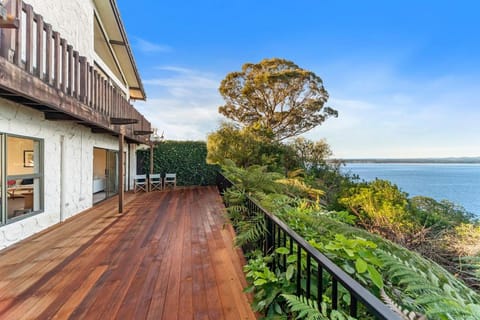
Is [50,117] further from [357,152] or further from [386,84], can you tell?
[357,152]

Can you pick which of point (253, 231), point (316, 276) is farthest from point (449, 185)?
point (316, 276)

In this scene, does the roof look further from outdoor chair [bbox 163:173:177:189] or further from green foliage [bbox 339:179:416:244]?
green foliage [bbox 339:179:416:244]

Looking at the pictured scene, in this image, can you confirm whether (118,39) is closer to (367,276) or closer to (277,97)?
(277,97)

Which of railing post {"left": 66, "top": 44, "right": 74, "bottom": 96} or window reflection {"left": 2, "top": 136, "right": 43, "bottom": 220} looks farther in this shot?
railing post {"left": 66, "top": 44, "right": 74, "bottom": 96}

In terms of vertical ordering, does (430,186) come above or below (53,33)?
below

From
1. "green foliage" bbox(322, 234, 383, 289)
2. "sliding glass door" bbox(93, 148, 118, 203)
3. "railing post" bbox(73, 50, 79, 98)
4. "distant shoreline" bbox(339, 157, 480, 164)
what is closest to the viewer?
"green foliage" bbox(322, 234, 383, 289)

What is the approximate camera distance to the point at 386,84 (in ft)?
30.3

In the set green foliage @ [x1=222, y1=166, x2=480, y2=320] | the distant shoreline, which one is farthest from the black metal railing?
the distant shoreline

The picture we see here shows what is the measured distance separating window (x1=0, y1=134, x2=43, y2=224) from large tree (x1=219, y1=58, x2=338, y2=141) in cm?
1176

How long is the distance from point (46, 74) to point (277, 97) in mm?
13125

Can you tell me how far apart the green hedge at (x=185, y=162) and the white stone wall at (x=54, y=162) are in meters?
4.44

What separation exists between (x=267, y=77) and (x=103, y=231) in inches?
494

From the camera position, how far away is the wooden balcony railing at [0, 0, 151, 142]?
2.41 metres

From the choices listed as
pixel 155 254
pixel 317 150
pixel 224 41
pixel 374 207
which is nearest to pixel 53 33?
pixel 155 254
